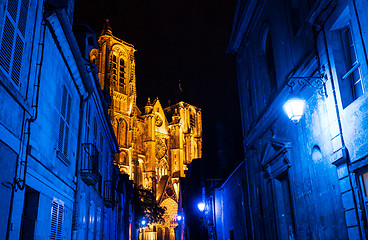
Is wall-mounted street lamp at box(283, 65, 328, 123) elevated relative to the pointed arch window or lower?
lower

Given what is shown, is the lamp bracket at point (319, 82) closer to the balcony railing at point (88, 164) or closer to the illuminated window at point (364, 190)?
the illuminated window at point (364, 190)

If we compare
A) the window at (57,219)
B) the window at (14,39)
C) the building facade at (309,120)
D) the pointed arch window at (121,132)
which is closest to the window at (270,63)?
the building facade at (309,120)

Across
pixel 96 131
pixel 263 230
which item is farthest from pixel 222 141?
pixel 263 230

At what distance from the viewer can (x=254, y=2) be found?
1285 centimetres

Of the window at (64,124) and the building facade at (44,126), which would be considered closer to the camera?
the building facade at (44,126)

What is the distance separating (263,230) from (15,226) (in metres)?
8.70

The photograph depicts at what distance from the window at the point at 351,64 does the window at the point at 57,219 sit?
7.55 metres

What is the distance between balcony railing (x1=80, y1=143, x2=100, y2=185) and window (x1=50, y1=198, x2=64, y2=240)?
6.69ft

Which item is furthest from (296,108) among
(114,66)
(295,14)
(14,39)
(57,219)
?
(114,66)

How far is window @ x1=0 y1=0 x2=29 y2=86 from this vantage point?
20.6ft

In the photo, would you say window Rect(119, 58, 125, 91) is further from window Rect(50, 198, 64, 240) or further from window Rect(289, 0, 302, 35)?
window Rect(289, 0, 302, 35)

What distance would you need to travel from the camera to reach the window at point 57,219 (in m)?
9.17

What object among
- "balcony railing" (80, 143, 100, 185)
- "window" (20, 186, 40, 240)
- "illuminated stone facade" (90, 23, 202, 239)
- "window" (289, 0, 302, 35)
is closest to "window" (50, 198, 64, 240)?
"window" (20, 186, 40, 240)

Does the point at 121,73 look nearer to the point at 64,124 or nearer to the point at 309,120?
the point at 64,124
